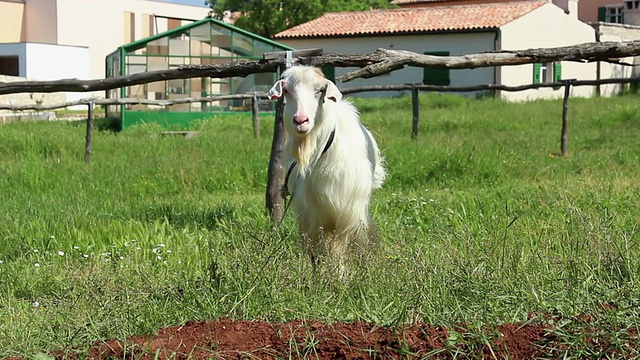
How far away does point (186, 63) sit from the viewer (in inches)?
1158

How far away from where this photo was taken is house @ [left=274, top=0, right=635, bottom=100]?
39312 millimetres

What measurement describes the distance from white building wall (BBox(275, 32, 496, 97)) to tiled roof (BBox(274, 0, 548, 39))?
1.31 feet

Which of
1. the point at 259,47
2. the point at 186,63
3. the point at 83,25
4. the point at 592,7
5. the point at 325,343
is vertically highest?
the point at 592,7

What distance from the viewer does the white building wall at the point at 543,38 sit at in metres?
39.1

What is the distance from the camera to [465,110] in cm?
2880

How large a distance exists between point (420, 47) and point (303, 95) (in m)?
35.1

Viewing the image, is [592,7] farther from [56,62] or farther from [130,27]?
[56,62]

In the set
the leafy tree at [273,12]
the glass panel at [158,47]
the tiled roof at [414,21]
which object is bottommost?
the glass panel at [158,47]

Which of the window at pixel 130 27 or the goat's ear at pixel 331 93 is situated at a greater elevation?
the window at pixel 130 27

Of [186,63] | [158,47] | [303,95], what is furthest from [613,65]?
[303,95]

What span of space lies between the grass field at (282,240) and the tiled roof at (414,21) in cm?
2316

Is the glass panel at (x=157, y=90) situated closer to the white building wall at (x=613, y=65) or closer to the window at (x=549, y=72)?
the window at (x=549, y=72)

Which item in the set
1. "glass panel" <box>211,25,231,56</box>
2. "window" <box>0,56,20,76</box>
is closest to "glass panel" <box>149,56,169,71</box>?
"glass panel" <box>211,25,231,56</box>

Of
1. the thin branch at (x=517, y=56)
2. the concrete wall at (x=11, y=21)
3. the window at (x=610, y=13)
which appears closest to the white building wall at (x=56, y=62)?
the concrete wall at (x=11, y=21)
